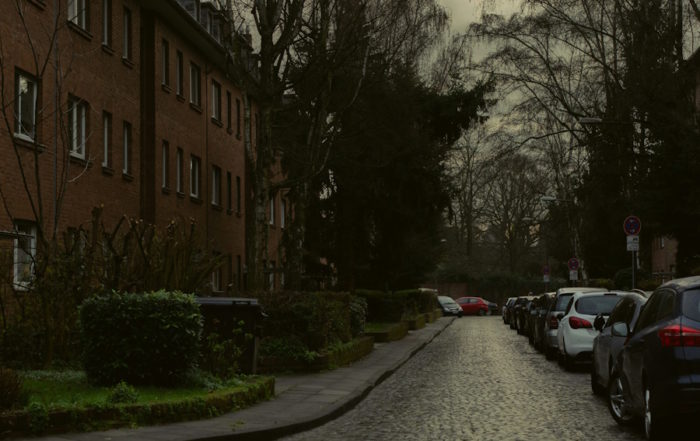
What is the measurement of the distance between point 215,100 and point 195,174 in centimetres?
407

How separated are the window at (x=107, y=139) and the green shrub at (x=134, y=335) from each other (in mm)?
14803

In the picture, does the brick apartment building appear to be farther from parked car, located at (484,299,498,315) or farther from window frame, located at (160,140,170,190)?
parked car, located at (484,299,498,315)

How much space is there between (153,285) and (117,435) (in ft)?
20.7

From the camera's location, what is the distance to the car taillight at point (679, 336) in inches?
367

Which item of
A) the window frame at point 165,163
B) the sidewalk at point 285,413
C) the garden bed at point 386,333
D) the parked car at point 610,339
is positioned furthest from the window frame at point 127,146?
the parked car at point 610,339

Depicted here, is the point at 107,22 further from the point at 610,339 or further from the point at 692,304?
Answer: the point at 692,304

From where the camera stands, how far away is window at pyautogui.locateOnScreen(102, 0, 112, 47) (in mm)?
27234

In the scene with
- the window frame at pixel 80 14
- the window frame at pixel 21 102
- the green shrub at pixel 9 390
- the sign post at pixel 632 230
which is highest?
the window frame at pixel 80 14

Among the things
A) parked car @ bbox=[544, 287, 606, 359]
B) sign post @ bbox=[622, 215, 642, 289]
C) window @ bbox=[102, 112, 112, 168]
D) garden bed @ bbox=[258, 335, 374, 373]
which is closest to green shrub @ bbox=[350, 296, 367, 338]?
parked car @ bbox=[544, 287, 606, 359]

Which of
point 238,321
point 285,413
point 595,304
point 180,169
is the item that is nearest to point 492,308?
point 180,169

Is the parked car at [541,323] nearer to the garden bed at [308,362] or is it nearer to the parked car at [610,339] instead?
the garden bed at [308,362]

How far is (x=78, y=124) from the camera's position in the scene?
25219 mm

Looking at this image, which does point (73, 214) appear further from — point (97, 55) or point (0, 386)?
point (0, 386)

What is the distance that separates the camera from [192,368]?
43.5ft
